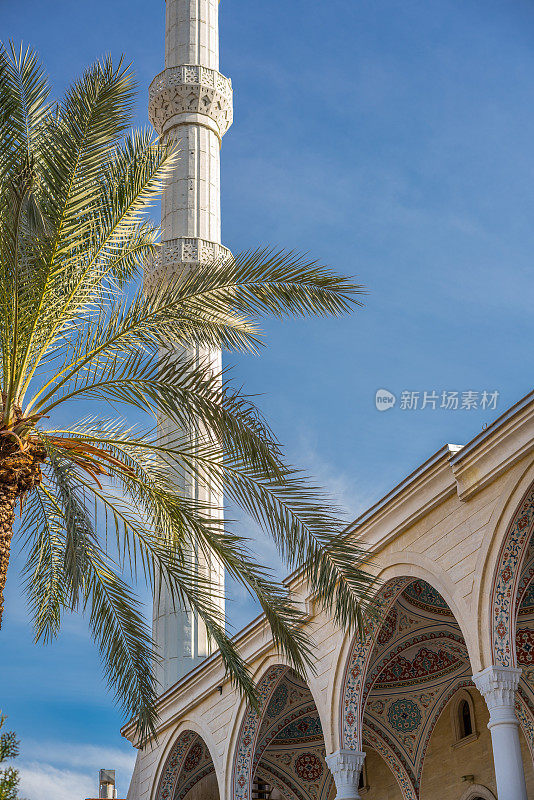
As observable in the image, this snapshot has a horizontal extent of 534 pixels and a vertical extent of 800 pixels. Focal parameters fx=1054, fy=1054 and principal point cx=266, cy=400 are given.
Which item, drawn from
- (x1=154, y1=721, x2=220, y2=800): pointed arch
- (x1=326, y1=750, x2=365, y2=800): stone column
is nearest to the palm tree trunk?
(x1=326, y1=750, x2=365, y2=800): stone column

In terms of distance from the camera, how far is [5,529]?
7.99 meters

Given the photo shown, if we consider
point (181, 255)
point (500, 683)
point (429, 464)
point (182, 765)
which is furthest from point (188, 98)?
point (500, 683)

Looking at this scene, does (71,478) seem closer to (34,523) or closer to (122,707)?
(34,523)

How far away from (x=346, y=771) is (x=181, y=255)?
570 inches

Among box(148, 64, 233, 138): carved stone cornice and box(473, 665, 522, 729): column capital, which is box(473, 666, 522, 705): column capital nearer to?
box(473, 665, 522, 729): column capital

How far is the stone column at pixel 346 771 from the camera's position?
12.1 meters

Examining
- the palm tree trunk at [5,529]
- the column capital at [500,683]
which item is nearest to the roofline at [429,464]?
the column capital at [500,683]

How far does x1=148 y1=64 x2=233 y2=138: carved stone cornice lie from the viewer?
2588 centimetres

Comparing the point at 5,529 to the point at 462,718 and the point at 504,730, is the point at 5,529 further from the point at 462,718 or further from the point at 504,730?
the point at 462,718

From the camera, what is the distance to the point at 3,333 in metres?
8.39

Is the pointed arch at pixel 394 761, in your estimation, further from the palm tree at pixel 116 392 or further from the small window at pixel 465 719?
the palm tree at pixel 116 392

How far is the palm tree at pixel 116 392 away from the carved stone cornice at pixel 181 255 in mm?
14631

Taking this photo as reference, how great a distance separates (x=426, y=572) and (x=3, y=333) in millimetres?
5281

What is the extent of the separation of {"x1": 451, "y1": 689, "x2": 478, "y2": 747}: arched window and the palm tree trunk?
10.2 meters
